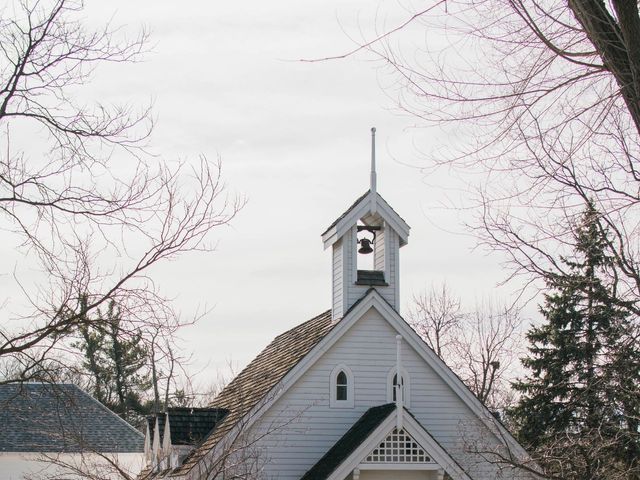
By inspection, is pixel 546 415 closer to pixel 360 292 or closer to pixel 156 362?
pixel 360 292

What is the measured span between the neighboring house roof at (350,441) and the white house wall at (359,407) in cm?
38

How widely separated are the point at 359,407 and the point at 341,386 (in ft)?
2.20

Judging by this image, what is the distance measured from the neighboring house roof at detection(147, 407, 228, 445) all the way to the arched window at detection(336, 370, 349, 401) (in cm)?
335

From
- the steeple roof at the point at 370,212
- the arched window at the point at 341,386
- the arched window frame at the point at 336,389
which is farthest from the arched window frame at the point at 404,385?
the steeple roof at the point at 370,212

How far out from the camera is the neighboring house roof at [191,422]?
2653 centimetres

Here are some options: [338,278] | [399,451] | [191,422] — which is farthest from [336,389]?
[191,422]

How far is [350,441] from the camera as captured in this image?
24469mm

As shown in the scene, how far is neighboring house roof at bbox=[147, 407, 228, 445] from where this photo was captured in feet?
87.0

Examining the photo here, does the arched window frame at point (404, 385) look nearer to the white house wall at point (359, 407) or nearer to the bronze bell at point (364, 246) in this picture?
the white house wall at point (359, 407)

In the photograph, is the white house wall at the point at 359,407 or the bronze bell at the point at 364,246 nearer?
the white house wall at the point at 359,407

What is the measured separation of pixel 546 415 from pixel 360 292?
11978 millimetres

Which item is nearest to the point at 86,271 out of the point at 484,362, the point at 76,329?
the point at 76,329

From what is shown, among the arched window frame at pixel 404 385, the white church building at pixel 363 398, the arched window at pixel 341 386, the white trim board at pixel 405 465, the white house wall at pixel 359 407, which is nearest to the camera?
the white trim board at pixel 405 465

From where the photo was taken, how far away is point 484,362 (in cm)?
4684
